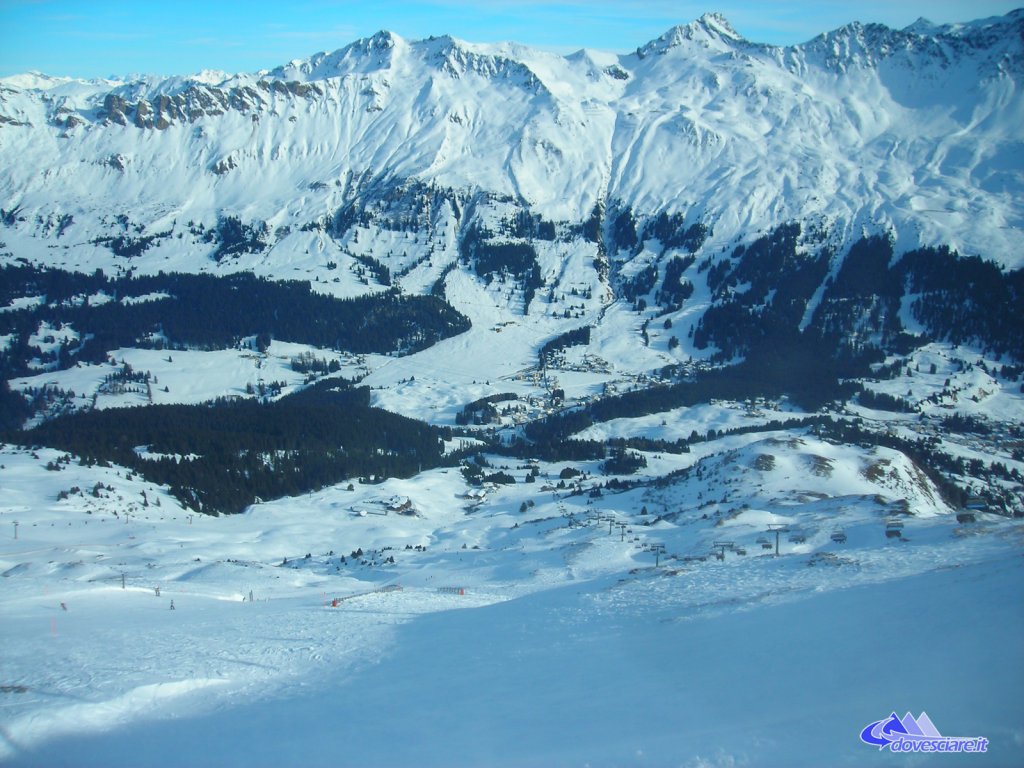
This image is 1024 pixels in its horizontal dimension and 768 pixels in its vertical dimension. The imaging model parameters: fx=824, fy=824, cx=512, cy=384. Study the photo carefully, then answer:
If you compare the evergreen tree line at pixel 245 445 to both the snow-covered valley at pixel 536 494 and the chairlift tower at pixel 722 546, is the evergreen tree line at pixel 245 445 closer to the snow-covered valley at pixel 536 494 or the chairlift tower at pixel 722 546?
the snow-covered valley at pixel 536 494

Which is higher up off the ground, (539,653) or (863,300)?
(863,300)

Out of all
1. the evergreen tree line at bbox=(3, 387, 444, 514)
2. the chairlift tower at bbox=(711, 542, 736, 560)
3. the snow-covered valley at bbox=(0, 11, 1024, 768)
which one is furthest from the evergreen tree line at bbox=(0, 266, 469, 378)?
the chairlift tower at bbox=(711, 542, 736, 560)

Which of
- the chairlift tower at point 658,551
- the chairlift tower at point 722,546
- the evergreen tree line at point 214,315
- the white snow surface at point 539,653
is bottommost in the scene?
the chairlift tower at point 658,551

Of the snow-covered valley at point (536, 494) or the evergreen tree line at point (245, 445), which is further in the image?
the evergreen tree line at point (245, 445)

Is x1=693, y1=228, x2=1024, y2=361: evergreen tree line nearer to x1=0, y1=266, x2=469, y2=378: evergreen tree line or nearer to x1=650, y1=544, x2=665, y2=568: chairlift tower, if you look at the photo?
x1=0, y1=266, x2=469, y2=378: evergreen tree line

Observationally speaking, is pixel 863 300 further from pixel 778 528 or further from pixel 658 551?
pixel 658 551

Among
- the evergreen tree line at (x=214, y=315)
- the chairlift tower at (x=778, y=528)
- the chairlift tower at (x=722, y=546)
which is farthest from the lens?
the evergreen tree line at (x=214, y=315)

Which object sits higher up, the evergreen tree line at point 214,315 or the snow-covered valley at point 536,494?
the evergreen tree line at point 214,315

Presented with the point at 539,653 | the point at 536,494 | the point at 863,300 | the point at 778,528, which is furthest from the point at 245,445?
the point at 863,300

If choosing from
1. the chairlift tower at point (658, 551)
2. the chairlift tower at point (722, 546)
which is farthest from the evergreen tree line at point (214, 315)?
the chairlift tower at point (722, 546)

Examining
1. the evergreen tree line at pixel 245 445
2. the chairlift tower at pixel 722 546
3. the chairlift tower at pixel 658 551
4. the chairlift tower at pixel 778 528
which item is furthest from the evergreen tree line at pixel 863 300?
the chairlift tower at pixel 722 546

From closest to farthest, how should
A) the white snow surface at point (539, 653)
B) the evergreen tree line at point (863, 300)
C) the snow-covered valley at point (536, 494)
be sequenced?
the white snow surface at point (539, 653) → the snow-covered valley at point (536, 494) → the evergreen tree line at point (863, 300)

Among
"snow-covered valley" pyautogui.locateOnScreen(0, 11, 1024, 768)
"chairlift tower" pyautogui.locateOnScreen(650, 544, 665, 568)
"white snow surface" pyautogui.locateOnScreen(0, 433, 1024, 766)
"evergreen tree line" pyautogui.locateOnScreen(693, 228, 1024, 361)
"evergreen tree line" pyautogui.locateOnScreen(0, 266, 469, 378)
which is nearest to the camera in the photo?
"white snow surface" pyautogui.locateOnScreen(0, 433, 1024, 766)
